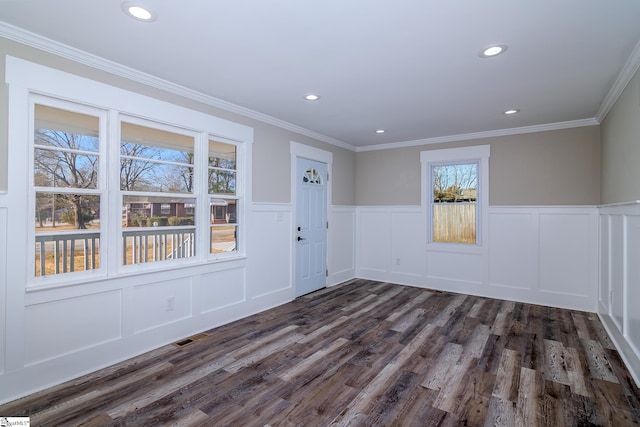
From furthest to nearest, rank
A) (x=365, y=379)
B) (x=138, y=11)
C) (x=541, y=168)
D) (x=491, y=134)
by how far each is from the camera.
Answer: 1. (x=491, y=134)
2. (x=541, y=168)
3. (x=365, y=379)
4. (x=138, y=11)

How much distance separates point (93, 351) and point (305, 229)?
3.02m

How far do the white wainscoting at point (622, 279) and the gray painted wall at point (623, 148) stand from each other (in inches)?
6.0

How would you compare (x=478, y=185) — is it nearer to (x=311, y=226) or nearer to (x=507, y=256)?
(x=507, y=256)

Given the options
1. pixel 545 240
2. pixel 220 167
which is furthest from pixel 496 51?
pixel 545 240

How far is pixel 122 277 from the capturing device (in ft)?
9.23

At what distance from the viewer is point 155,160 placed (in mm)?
3148

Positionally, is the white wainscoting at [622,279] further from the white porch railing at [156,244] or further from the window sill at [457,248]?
the white porch railing at [156,244]

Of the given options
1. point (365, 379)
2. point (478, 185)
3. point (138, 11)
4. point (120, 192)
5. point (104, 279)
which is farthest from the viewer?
point (478, 185)

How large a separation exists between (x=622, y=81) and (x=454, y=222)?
110 inches

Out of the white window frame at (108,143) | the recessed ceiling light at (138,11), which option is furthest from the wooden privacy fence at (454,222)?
the recessed ceiling light at (138,11)

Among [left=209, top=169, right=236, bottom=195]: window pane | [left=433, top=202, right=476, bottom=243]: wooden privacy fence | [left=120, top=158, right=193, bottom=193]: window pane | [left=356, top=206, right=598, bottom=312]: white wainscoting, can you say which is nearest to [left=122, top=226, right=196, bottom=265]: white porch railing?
[left=120, top=158, right=193, bottom=193]: window pane

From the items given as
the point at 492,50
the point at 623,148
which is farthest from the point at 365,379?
the point at 623,148

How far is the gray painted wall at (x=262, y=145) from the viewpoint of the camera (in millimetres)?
2236

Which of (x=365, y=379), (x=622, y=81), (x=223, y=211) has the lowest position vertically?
(x=365, y=379)
